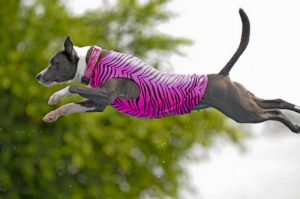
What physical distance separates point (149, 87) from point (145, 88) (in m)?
0.02

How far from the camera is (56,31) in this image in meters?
12.6

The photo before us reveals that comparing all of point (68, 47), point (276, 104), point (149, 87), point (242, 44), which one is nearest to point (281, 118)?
point (276, 104)

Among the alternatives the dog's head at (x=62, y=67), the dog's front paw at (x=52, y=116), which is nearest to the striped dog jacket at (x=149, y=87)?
the dog's head at (x=62, y=67)

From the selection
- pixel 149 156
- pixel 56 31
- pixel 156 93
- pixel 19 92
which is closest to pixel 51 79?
pixel 156 93

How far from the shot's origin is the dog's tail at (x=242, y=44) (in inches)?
145

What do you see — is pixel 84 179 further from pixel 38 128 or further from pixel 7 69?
pixel 7 69

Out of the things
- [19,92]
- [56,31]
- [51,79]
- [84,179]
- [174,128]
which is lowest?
[84,179]

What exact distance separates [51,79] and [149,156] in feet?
45.9

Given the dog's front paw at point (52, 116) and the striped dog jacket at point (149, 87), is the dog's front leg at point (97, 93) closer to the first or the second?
the striped dog jacket at point (149, 87)

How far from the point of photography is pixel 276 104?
13.3 feet

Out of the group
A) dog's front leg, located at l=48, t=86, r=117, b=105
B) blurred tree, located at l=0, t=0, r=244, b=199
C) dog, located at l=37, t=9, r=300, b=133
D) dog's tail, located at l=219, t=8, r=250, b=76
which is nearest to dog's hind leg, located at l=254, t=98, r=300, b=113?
dog, located at l=37, t=9, r=300, b=133

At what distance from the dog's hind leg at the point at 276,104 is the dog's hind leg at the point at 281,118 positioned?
37 mm

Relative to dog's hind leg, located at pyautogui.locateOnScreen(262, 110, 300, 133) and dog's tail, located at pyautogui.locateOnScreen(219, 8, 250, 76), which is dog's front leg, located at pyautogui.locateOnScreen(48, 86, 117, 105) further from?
dog's hind leg, located at pyautogui.locateOnScreen(262, 110, 300, 133)

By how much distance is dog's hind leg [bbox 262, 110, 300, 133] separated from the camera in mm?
3935
